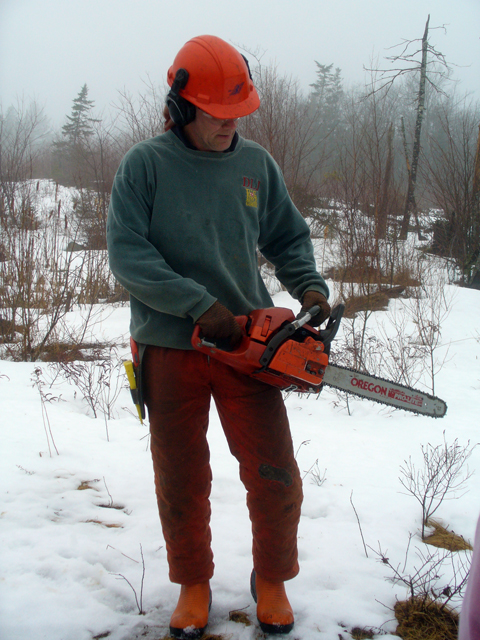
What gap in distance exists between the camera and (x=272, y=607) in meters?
1.55

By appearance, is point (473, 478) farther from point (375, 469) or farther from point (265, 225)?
point (265, 225)

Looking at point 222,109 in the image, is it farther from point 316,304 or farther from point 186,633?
point 186,633

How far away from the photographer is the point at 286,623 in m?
1.53

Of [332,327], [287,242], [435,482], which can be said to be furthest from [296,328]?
[435,482]

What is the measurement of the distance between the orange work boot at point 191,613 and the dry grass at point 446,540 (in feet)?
3.96

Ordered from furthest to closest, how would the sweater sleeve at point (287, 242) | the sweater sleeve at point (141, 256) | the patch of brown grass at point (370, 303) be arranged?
1. the patch of brown grass at point (370, 303)
2. the sweater sleeve at point (287, 242)
3. the sweater sleeve at point (141, 256)

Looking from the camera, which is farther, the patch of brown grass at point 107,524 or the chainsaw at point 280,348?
the patch of brown grass at point 107,524

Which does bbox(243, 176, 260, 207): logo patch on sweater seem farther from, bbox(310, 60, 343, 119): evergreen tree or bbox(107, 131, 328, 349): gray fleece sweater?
bbox(310, 60, 343, 119): evergreen tree

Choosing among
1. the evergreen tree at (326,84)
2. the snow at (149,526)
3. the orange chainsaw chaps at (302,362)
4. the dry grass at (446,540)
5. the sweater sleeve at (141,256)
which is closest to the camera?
the sweater sleeve at (141,256)

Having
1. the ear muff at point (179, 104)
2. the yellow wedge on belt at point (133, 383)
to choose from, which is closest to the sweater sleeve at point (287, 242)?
the ear muff at point (179, 104)

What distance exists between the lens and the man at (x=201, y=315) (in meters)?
1.43

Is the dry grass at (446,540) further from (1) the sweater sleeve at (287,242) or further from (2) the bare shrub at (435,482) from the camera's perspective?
(1) the sweater sleeve at (287,242)

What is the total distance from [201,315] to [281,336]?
0.30 metres

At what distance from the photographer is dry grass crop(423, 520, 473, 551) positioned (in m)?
2.06
